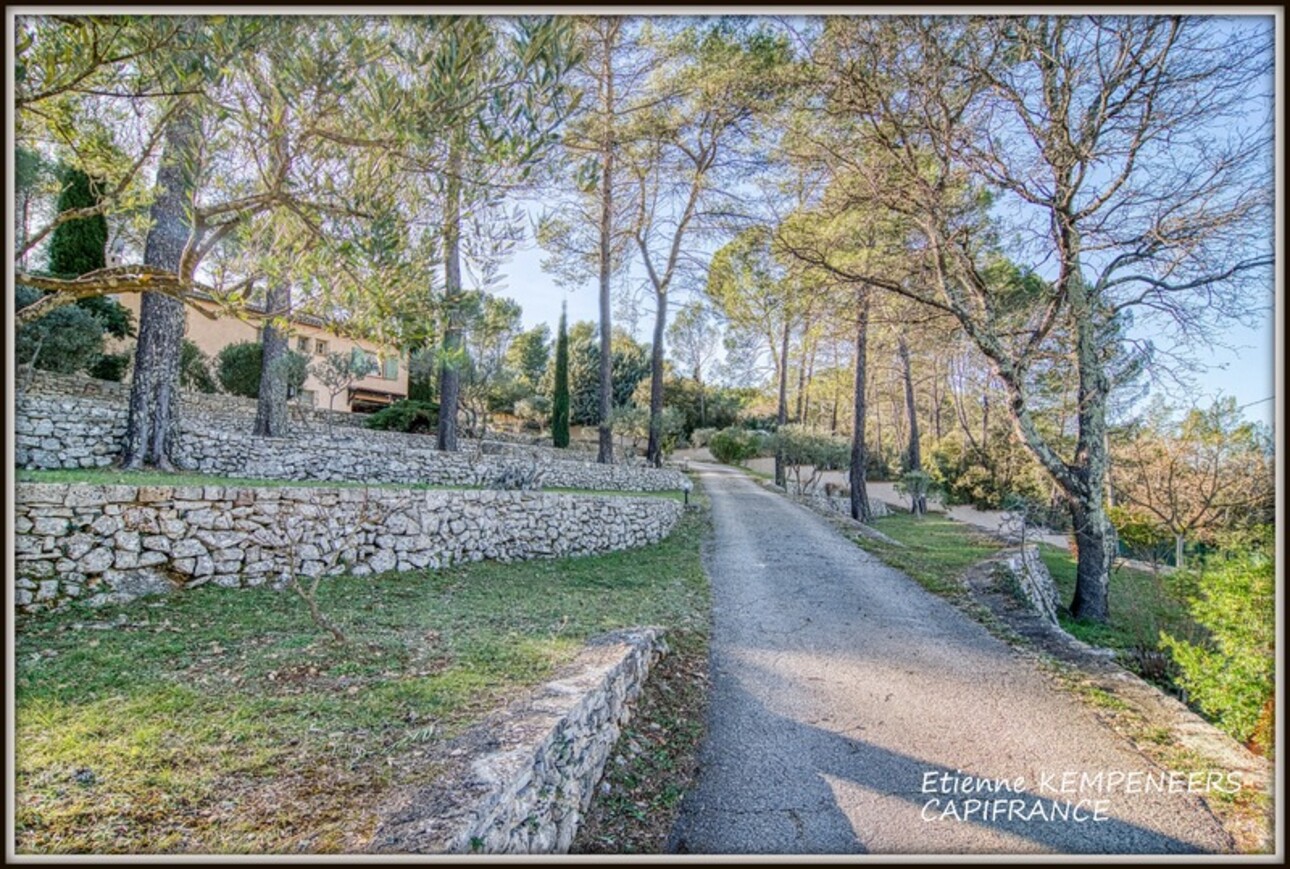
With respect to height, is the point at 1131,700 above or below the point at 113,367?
below

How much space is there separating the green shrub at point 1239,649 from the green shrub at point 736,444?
22996 millimetres

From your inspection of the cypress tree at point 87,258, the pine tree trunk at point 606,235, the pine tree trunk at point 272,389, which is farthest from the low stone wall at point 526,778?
the cypress tree at point 87,258

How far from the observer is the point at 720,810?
7.70 feet

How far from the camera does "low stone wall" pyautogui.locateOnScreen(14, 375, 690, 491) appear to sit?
6336 millimetres

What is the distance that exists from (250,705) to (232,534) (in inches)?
93.9

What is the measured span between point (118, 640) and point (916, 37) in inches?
264

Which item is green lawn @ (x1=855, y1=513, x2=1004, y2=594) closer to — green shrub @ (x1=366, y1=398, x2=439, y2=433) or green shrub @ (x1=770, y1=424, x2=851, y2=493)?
green shrub @ (x1=770, y1=424, x2=851, y2=493)

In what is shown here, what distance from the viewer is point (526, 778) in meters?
1.78

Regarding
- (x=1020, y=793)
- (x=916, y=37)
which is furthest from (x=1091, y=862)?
(x=916, y=37)

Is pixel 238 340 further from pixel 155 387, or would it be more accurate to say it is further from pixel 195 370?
pixel 155 387

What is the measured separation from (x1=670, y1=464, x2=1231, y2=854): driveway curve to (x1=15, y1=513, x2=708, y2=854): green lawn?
1.01 metres

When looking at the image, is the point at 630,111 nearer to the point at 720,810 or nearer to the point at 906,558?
the point at 720,810

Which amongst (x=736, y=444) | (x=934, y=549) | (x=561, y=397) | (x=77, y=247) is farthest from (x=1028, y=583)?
(x=736, y=444)

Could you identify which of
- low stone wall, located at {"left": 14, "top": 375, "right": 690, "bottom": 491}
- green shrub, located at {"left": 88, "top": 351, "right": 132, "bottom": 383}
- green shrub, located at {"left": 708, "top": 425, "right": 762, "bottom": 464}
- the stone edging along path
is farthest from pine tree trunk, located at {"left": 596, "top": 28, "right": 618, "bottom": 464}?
green shrub, located at {"left": 708, "top": 425, "right": 762, "bottom": 464}
